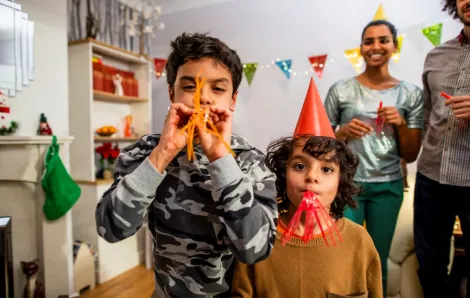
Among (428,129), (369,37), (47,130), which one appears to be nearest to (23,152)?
(47,130)

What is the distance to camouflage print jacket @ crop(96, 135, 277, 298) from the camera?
678 mm

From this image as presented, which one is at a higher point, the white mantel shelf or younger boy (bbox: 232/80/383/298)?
the white mantel shelf

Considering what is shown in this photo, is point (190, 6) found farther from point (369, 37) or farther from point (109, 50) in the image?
point (369, 37)

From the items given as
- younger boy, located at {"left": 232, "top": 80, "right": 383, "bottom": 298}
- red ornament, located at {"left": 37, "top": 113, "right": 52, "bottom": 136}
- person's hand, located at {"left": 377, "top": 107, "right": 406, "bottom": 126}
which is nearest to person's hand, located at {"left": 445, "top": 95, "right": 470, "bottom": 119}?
person's hand, located at {"left": 377, "top": 107, "right": 406, "bottom": 126}

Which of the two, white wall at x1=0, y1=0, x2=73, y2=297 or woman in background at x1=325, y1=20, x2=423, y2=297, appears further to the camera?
white wall at x1=0, y1=0, x2=73, y2=297

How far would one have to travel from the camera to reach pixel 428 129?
144 centimetres

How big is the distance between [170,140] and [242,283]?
0.45m

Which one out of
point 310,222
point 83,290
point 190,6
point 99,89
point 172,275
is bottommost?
point 83,290

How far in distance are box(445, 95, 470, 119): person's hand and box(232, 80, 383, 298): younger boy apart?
1.85ft

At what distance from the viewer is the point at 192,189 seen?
0.79 meters

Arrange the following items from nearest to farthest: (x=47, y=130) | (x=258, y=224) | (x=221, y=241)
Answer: (x=258, y=224), (x=221, y=241), (x=47, y=130)

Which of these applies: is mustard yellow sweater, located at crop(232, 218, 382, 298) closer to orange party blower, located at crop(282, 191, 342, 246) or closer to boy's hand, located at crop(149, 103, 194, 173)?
orange party blower, located at crop(282, 191, 342, 246)

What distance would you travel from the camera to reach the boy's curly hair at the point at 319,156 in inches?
35.4

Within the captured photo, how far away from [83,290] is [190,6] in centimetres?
274
